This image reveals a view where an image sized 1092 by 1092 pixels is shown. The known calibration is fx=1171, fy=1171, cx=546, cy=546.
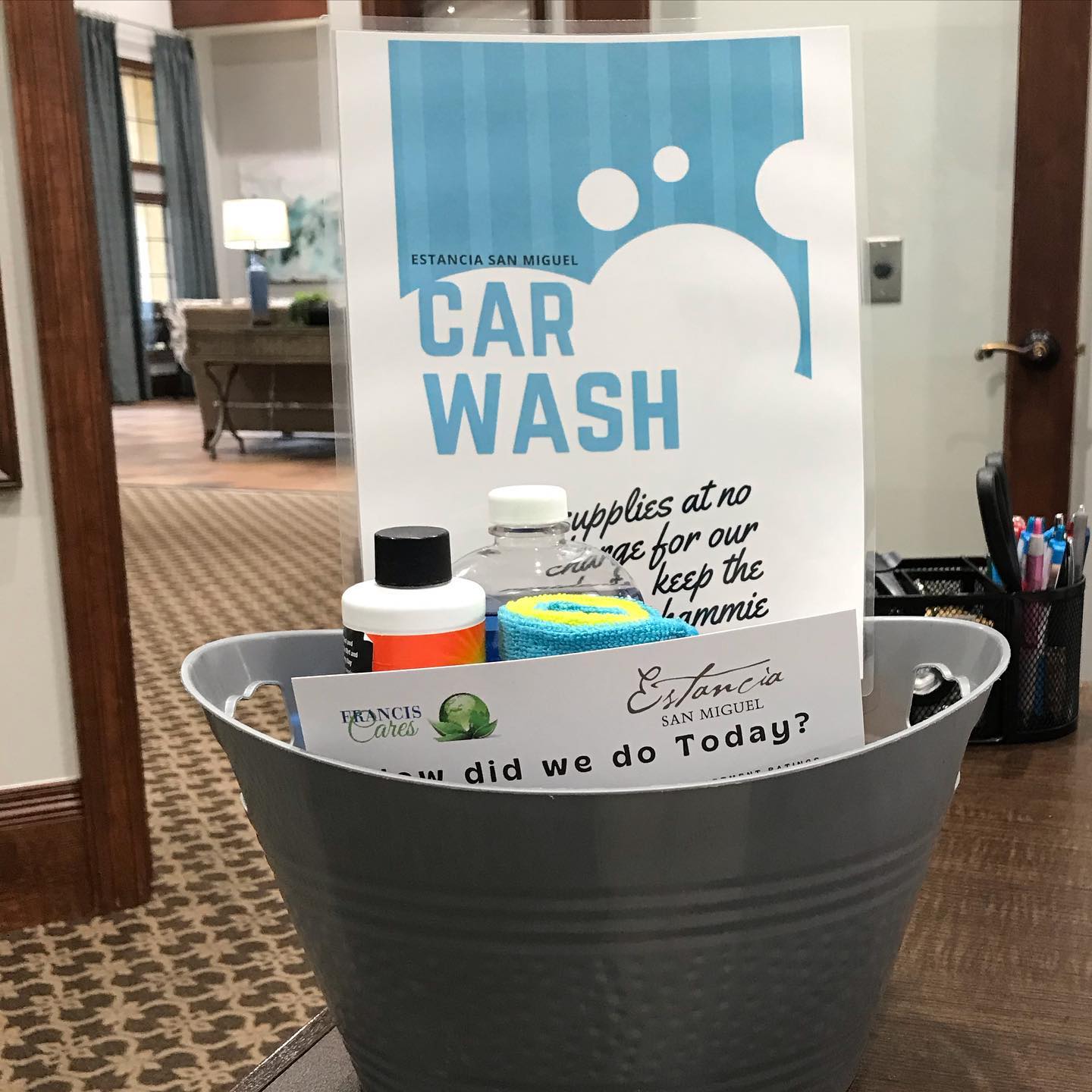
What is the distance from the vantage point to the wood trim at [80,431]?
159 cm

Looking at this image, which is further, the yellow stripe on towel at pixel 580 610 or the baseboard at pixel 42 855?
the baseboard at pixel 42 855

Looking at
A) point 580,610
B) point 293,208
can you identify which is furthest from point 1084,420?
point 293,208

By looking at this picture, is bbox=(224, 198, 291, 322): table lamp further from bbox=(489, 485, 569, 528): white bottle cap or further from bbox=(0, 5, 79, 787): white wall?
bbox=(489, 485, 569, 528): white bottle cap

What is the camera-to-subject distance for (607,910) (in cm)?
28

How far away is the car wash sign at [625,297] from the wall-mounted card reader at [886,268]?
66.2 inches

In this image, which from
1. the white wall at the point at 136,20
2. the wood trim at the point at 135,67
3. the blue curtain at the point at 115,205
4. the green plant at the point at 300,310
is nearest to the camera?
the green plant at the point at 300,310

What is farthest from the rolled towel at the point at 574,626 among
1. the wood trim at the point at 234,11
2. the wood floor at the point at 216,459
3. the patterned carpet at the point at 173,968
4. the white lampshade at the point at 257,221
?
the wood trim at the point at 234,11

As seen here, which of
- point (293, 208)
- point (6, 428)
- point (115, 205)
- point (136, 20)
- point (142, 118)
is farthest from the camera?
point (293, 208)

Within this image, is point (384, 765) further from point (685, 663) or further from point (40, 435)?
point (40, 435)

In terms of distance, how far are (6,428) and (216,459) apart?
4.86m

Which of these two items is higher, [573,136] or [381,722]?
[573,136]

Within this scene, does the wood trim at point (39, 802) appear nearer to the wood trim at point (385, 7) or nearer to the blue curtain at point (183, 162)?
the wood trim at point (385, 7)

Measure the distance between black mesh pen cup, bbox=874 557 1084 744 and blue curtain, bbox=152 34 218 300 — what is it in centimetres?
943

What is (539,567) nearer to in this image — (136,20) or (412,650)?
(412,650)
